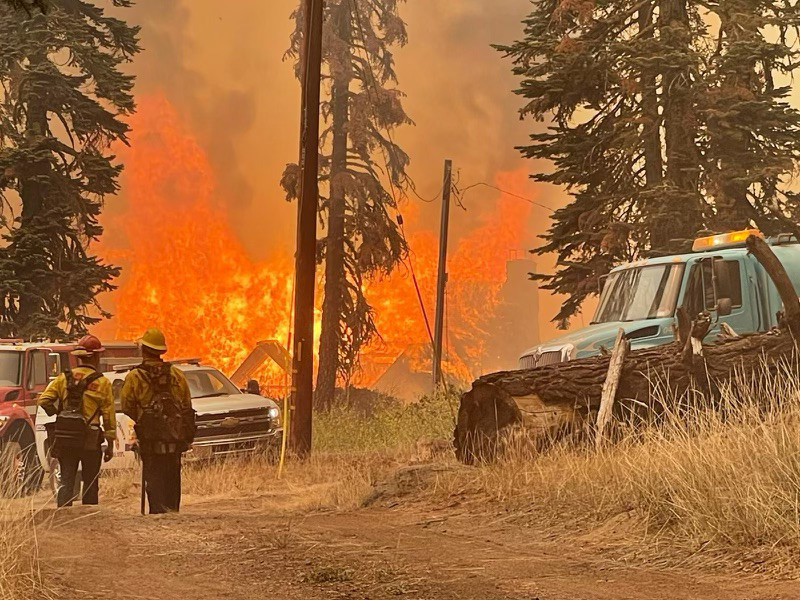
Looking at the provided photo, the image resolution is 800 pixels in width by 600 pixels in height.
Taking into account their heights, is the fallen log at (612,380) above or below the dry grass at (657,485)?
above

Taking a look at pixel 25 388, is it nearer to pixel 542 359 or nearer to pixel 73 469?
pixel 73 469

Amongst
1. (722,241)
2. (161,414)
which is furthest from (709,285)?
(161,414)

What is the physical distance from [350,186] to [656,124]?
9.68 meters

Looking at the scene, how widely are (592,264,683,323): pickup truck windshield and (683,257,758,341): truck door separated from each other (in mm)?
231

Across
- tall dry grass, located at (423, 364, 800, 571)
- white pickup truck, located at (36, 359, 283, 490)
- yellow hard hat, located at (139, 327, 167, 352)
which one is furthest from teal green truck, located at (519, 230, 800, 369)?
yellow hard hat, located at (139, 327, 167, 352)

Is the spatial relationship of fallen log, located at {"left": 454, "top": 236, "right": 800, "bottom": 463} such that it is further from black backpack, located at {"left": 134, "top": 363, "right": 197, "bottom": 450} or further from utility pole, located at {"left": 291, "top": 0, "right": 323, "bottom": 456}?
utility pole, located at {"left": 291, "top": 0, "right": 323, "bottom": 456}

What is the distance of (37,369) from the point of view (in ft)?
56.2

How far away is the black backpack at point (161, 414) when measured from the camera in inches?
446

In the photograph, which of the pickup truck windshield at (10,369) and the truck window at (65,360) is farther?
the truck window at (65,360)

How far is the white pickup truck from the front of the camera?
1619 cm

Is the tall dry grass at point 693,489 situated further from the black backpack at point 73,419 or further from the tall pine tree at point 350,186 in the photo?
the tall pine tree at point 350,186

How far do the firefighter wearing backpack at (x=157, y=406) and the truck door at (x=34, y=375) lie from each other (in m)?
5.88

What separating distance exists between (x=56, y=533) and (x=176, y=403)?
217 cm

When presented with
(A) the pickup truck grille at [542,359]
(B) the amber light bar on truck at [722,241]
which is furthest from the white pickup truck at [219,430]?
(B) the amber light bar on truck at [722,241]
